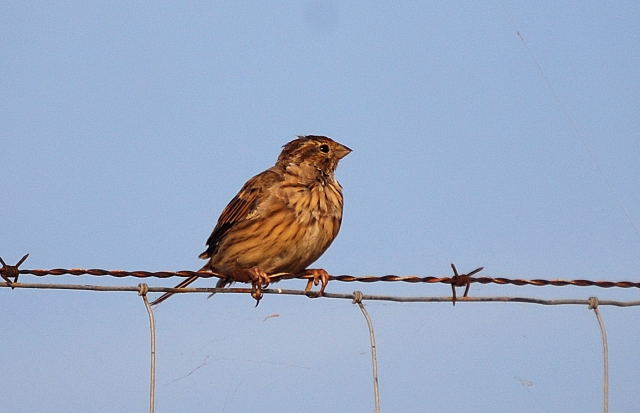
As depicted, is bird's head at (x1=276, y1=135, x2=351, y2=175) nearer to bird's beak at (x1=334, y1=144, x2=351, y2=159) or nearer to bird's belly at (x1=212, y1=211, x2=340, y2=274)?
bird's beak at (x1=334, y1=144, x2=351, y2=159)

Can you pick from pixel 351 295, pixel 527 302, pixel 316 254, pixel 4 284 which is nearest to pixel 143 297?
pixel 4 284

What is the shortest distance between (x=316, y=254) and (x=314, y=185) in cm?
56

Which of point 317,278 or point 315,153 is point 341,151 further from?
point 317,278

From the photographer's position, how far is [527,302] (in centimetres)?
547

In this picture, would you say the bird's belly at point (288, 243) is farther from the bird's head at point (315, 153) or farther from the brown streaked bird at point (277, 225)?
the bird's head at point (315, 153)

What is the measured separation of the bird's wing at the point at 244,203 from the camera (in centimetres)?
745

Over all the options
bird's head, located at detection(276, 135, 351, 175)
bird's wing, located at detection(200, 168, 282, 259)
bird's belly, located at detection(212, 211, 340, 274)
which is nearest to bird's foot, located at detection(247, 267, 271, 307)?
bird's belly, located at detection(212, 211, 340, 274)

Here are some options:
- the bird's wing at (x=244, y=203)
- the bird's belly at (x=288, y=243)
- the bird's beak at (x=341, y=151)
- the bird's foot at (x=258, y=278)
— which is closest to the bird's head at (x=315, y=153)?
the bird's beak at (x=341, y=151)

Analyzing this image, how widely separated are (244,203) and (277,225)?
1.30ft

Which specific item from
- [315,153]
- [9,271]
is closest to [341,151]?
[315,153]

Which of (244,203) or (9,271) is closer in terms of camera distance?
(9,271)

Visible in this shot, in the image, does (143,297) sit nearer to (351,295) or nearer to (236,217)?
(351,295)

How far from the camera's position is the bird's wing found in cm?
745

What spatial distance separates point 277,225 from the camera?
7230 millimetres
